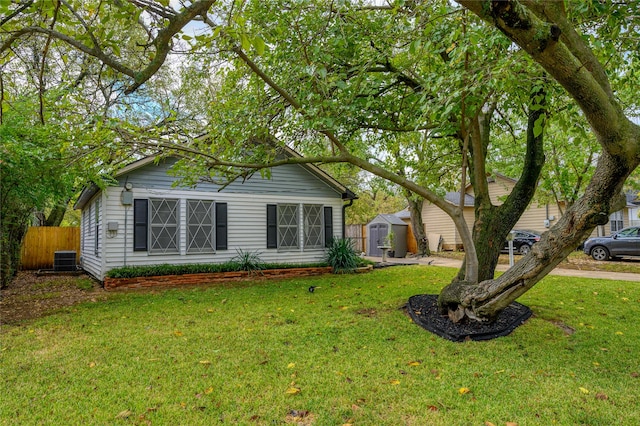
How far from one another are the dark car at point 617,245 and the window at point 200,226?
14.1 meters

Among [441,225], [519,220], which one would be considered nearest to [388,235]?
[441,225]

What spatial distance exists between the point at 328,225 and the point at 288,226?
4.62 ft

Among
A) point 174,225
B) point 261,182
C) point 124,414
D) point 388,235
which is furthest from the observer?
point 388,235

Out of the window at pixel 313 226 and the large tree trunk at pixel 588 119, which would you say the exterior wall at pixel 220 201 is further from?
the large tree trunk at pixel 588 119

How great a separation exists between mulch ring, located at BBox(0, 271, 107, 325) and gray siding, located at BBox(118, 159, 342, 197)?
9.07 ft

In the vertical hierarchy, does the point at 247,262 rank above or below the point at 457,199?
below

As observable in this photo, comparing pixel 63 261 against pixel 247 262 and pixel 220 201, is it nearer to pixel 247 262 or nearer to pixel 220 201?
pixel 220 201

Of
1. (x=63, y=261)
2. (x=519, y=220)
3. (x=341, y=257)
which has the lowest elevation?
(x=63, y=261)

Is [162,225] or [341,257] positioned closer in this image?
[162,225]

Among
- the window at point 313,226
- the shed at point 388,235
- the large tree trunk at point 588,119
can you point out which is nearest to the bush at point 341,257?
the window at point 313,226

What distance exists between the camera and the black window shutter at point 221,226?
10.2 meters

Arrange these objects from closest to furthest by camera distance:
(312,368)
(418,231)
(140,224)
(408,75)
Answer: (312,368)
(408,75)
(140,224)
(418,231)

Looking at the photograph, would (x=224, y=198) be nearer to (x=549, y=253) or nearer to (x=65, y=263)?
(x=65, y=263)

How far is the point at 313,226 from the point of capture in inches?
461
